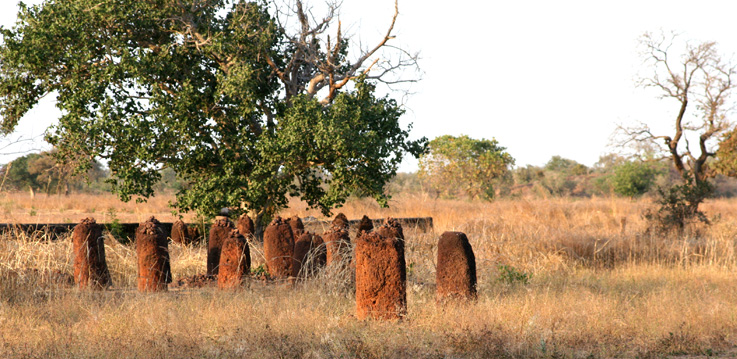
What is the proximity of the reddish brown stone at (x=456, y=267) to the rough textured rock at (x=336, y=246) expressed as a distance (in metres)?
1.25

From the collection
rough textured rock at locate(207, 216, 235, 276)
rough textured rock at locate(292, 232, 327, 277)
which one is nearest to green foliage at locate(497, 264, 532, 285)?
rough textured rock at locate(292, 232, 327, 277)

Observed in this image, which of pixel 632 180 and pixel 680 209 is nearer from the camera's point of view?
pixel 680 209

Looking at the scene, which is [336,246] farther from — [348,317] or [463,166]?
[463,166]

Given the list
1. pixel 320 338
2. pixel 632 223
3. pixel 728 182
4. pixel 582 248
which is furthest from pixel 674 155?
pixel 728 182

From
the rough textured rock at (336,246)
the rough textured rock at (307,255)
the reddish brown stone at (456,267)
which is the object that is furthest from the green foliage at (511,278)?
the rough textured rock at (307,255)

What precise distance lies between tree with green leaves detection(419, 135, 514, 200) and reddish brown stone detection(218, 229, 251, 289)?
80.0 ft

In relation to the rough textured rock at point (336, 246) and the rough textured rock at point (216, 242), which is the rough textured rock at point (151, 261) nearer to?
the rough textured rock at point (216, 242)

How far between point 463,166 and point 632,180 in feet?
53.9

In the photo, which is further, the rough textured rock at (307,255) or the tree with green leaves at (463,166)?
the tree with green leaves at (463,166)

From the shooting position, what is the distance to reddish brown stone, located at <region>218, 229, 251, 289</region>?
20.2ft

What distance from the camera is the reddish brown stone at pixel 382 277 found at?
196 inches

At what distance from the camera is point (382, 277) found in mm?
4988

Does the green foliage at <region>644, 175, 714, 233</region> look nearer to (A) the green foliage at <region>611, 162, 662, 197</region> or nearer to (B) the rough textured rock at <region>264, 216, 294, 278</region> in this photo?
(B) the rough textured rock at <region>264, 216, 294, 278</region>

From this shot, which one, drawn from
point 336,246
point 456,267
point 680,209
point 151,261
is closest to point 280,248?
point 336,246
